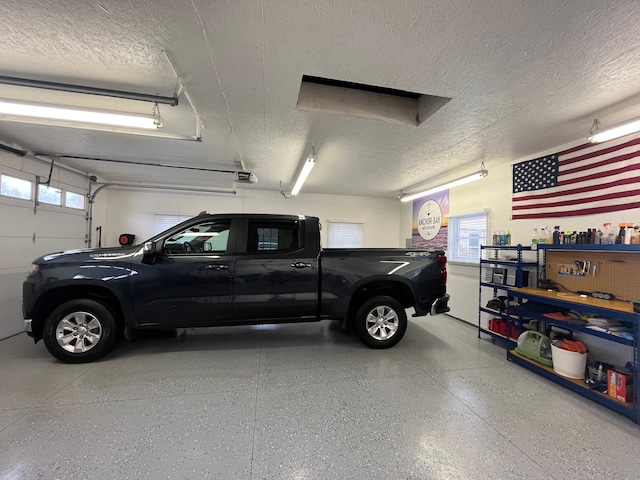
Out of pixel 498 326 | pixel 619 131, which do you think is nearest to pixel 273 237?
pixel 498 326

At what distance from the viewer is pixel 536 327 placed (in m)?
3.32

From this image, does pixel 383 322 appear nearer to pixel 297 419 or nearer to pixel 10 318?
pixel 297 419

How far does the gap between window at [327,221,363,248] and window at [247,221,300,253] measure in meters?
3.69

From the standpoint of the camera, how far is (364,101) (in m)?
2.76

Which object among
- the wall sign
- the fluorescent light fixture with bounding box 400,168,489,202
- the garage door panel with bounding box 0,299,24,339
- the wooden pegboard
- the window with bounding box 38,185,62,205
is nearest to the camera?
the wooden pegboard

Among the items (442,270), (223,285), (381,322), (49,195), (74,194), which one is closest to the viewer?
(223,285)

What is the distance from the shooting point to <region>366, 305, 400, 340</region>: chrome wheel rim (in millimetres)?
3448

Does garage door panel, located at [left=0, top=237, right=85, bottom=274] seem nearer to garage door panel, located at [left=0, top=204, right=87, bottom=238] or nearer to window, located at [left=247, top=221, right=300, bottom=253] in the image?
garage door panel, located at [left=0, top=204, right=87, bottom=238]

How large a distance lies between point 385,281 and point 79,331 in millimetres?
3872

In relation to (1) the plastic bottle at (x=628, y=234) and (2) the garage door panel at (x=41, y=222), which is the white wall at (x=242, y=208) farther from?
(1) the plastic bottle at (x=628, y=234)

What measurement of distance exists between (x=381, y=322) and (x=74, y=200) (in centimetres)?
645

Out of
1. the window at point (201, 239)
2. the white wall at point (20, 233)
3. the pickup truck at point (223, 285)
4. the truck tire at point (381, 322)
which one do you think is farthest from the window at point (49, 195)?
the truck tire at point (381, 322)

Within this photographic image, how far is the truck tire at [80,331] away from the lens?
2848 millimetres

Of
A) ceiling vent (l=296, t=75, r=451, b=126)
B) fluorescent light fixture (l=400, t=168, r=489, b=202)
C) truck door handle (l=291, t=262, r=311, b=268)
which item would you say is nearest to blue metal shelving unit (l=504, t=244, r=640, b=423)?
fluorescent light fixture (l=400, t=168, r=489, b=202)
